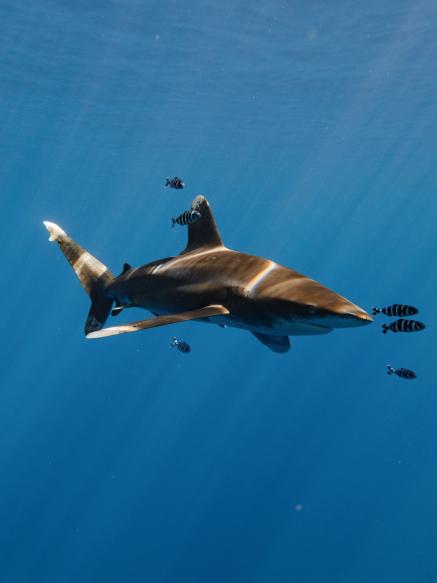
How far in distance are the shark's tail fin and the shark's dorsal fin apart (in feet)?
4.32

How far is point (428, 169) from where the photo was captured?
44000 millimetres

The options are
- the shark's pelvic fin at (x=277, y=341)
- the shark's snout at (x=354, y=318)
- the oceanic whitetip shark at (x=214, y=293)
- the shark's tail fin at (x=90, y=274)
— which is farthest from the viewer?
the shark's tail fin at (x=90, y=274)

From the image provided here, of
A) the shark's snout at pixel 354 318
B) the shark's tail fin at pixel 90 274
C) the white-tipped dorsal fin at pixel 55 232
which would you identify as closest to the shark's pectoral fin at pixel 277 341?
the shark's snout at pixel 354 318

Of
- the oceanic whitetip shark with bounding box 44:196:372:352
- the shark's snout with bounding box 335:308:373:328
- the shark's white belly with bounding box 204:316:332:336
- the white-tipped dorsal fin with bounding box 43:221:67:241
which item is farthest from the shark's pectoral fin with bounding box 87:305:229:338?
the white-tipped dorsal fin with bounding box 43:221:67:241

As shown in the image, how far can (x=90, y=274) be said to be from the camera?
763cm

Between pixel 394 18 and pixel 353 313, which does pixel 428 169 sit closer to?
pixel 394 18

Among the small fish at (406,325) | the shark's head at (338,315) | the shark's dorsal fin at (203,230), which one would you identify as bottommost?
the shark's head at (338,315)

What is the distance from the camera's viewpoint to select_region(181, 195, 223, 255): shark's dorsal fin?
6938 mm

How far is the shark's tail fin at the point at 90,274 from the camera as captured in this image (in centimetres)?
745

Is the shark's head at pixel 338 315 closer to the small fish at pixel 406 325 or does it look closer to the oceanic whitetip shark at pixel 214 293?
the oceanic whitetip shark at pixel 214 293

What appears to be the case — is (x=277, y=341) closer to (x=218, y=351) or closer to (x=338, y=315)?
(x=338, y=315)

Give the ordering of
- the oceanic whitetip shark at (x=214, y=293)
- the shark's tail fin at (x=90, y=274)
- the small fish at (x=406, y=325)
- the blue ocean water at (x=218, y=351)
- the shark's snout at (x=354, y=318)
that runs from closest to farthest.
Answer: the shark's snout at (x=354, y=318), the oceanic whitetip shark at (x=214, y=293), the small fish at (x=406, y=325), the shark's tail fin at (x=90, y=274), the blue ocean water at (x=218, y=351)

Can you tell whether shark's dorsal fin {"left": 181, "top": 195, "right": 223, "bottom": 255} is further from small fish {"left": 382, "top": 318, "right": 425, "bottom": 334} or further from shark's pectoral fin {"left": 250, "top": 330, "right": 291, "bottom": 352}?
small fish {"left": 382, "top": 318, "right": 425, "bottom": 334}

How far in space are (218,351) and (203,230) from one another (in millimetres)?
57651
